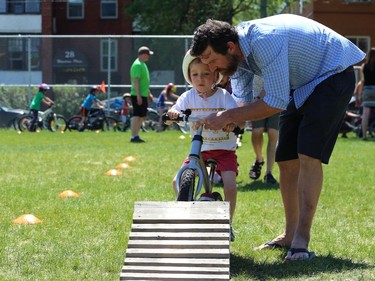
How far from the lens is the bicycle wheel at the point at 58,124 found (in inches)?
1062

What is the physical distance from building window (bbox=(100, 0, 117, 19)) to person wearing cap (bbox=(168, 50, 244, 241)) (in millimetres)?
43333

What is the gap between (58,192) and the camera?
952 cm

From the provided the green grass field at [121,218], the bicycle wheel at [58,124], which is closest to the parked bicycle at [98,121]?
the bicycle wheel at [58,124]

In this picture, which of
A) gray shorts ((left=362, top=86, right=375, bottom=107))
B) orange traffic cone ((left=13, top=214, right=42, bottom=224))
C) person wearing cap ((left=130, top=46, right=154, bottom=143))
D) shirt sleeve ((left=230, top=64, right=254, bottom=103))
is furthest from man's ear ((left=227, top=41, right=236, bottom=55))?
gray shorts ((left=362, top=86, right=375, bottom=107))

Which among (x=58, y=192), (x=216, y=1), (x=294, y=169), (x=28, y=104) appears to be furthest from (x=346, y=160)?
(x=216, y=1)

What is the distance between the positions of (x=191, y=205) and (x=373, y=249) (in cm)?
169

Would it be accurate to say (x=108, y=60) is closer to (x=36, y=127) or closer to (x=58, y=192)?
(x=36, y=127)

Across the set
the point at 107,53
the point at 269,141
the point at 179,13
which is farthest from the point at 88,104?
the point at 179,13

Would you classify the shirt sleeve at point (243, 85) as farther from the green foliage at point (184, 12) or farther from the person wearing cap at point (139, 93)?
the green foliage at point (184, 12)

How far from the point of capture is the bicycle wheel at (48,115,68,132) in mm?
26969

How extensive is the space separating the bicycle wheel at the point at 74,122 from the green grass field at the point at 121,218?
1296 centimetres

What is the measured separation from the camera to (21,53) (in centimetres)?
2798

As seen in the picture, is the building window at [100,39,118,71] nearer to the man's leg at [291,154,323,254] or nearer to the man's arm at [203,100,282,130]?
the man's leg at [291,154,323,254]

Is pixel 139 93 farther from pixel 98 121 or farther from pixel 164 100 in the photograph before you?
pixel 98 121
